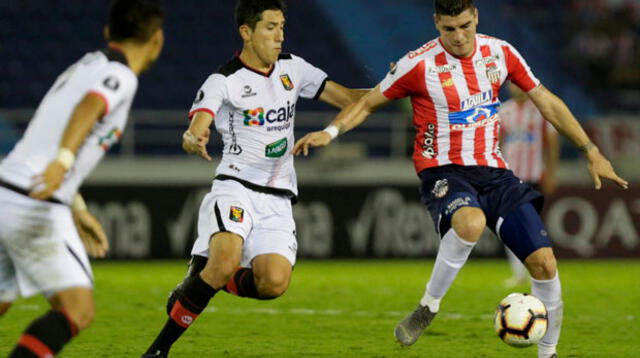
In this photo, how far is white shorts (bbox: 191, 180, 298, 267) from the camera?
20.1 feet

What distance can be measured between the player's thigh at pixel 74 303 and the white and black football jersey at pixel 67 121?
0.36 metres

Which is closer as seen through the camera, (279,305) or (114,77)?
(114,77)

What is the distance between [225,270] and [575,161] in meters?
9.53

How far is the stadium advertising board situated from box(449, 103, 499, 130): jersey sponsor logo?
675 centimetres

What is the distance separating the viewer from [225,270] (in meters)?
5.86

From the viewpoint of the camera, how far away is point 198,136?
224 inches

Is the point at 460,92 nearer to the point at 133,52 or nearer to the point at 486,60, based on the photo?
the point at 486,60

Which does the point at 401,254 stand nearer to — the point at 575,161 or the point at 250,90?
the point at 575,161

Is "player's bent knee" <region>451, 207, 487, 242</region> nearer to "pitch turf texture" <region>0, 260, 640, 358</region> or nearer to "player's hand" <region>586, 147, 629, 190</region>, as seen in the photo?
"player's hand" <region>586, 147, 629, 190</region>

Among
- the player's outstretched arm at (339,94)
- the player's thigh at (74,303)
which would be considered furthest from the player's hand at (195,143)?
the player's thigh at (74,303)

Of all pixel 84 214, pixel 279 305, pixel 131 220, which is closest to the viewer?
pixel 84 214

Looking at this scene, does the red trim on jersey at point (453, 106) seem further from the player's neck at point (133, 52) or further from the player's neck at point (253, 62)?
the player's neck at point (133, 52)

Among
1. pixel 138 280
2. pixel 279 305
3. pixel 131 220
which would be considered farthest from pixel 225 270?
pixel 131 220

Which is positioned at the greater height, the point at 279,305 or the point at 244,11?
the point at 244,11
